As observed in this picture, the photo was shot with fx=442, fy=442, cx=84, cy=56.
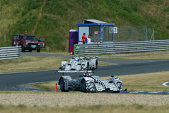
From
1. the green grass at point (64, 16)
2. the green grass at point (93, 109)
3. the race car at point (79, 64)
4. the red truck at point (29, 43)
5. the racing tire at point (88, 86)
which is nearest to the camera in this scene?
the green grass at point (93, 109)

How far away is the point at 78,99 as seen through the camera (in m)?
14.1

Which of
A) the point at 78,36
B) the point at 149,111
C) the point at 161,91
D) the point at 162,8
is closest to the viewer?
the point at 149,111

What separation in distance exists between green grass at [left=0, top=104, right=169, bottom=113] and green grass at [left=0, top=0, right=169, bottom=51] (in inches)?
1334

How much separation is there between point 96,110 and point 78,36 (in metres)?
29.8

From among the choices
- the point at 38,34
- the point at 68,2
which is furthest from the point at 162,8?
the point at 38,34

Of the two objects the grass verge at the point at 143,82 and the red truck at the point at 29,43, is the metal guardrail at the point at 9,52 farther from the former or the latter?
the grass verge at the point at 143,82

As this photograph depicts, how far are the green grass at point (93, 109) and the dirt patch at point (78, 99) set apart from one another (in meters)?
0.82

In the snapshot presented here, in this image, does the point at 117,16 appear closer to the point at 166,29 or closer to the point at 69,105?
the point at 166,29

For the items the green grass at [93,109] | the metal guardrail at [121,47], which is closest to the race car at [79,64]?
the green grass at [93,109]

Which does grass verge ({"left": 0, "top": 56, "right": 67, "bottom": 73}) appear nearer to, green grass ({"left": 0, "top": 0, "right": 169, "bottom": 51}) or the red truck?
the red truck

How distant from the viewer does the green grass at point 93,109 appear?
11.4 m

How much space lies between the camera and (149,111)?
37.2 feet

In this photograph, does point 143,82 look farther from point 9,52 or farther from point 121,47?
point 121,47

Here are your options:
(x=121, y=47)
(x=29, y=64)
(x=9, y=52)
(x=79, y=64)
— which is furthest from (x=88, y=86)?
(x=121, y=47)
